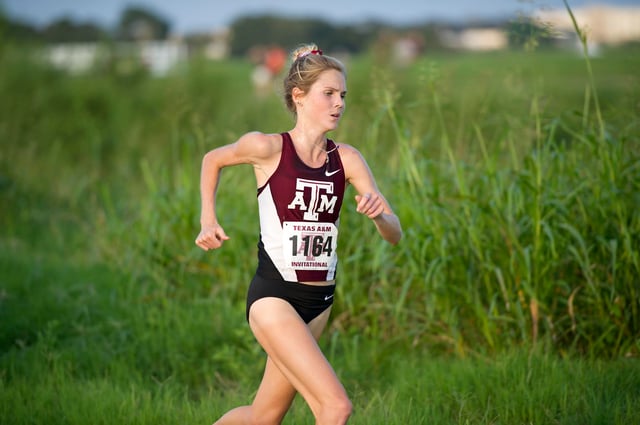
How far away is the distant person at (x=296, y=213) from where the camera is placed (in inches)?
138

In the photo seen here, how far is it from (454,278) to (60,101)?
435 inches

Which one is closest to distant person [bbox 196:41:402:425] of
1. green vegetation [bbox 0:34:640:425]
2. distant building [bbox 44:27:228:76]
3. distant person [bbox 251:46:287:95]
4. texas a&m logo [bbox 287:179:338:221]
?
texas a&m logo [bbox 287:179:338:221]

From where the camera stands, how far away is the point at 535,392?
422cm

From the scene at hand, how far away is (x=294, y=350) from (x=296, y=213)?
1.94ft

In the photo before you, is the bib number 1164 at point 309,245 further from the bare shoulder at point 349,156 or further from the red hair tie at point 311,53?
the red hair tie at point 311,53

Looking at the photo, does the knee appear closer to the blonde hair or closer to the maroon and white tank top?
the maroon and white tank top

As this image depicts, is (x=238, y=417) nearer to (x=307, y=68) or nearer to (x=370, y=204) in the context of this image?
(x=370, y=204)

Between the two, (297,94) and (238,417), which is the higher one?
(297,94)

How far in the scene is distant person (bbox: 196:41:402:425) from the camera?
11.5 feet

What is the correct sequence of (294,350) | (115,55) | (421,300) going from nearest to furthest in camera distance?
(294,350)
(421,300)
(115,55)

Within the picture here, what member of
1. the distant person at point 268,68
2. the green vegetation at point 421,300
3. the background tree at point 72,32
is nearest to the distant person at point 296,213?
the green vegetation at point 421,300

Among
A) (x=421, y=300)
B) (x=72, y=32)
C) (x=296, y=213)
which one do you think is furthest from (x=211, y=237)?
Answer: (x=72, y=32)

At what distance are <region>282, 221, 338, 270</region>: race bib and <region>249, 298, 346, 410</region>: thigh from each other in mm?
191

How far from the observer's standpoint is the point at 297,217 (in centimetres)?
356
